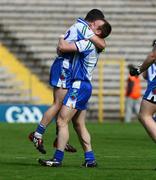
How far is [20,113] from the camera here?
30.5 metres

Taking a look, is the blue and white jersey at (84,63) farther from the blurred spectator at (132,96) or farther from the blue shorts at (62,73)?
the blurred spectator at (132,96)

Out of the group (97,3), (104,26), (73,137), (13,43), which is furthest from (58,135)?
(97,3)

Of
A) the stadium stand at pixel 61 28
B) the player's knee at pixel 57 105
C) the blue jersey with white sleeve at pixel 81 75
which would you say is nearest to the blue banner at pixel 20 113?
the stadium stand at pixel 61 28

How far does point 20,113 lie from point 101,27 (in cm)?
1746

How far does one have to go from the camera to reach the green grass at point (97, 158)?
11.9m

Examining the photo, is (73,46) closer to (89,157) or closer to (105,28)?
(105,28)

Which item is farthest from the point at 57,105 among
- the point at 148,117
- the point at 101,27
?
the point at 148,117

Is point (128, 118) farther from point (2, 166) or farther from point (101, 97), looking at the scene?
point (2, 166)

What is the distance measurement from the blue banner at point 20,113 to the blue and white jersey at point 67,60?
55.0 feet

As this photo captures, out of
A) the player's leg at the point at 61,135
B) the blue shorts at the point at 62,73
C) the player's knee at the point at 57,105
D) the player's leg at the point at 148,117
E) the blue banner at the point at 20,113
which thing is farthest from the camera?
the blue banner at the point at 20,113

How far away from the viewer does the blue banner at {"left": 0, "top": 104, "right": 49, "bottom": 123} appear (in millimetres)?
30203

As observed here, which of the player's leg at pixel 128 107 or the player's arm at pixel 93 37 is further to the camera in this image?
the player's leg at pixel 128 107

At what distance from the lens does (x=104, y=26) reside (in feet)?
43.2

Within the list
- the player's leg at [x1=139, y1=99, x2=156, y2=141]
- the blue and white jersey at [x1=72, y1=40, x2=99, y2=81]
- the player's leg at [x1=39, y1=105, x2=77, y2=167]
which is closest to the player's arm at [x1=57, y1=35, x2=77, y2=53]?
the blue and white jersey at [x1=72, y1=40, x2=99, y2=81]
